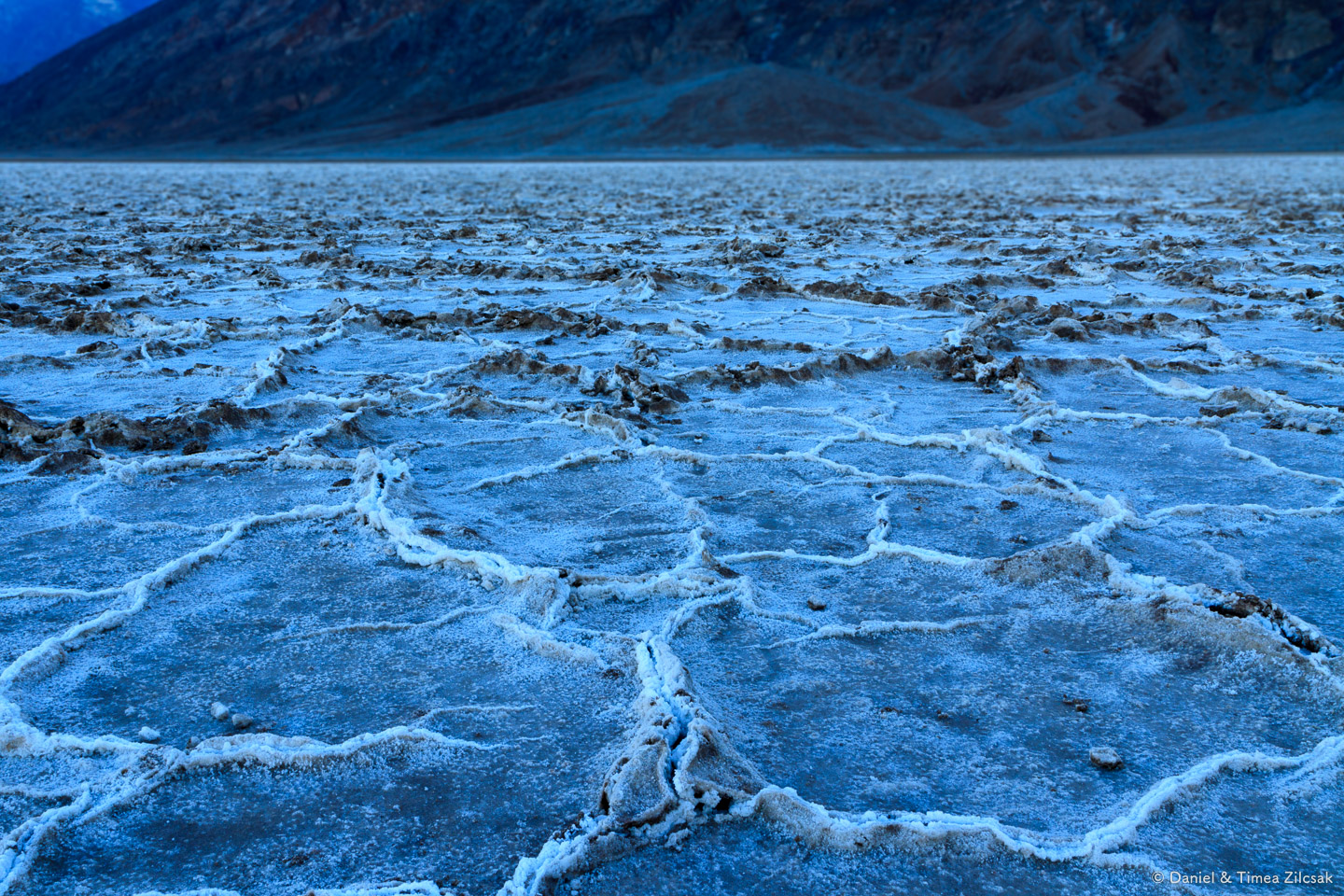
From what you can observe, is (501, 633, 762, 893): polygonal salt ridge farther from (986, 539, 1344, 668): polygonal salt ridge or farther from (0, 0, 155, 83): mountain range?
(0, 0, 155, 83): mountain range

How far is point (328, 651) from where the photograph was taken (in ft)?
5.99

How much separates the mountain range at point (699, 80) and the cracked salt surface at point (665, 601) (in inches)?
1390

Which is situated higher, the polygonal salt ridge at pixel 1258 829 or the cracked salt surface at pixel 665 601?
the cracked salt surface at pixel 665 601

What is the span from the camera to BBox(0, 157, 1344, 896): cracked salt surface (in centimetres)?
136

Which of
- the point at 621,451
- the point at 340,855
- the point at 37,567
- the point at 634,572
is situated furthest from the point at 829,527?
the point at 37,567

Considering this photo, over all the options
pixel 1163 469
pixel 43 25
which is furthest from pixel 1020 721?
pixel 43 25

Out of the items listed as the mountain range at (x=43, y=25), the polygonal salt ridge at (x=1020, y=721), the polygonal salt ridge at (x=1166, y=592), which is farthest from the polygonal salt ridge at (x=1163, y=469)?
the mountain range at (x=43, y=25)

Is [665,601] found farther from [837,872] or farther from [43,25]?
[43,25]

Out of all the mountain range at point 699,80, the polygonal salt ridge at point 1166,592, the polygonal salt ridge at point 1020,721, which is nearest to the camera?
the polygonal salt ridge at point 1020,721

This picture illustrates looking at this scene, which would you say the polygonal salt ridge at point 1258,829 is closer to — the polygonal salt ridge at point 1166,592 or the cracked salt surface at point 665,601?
the cracked salt surface at point 665,601

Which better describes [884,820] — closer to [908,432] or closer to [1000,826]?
[1000,826]

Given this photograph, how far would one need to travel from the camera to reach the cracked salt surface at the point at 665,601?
1.36 metres

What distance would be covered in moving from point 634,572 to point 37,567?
49.8 inches

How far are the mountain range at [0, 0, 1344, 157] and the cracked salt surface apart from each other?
35300mm
